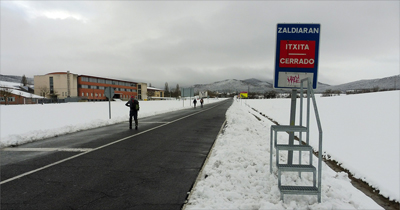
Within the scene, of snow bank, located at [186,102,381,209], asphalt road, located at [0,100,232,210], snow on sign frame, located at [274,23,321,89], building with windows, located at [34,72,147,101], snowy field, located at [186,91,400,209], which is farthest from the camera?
building with windows, located at [34,72,147,101]

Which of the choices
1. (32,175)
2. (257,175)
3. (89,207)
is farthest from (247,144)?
(32,175)

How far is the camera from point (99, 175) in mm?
5090

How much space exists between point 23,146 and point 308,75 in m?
10.1

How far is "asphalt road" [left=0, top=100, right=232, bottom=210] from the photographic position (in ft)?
12.7

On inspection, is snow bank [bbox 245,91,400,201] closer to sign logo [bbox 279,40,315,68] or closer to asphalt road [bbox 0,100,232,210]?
sign logo [bbox 279,40,315,68]

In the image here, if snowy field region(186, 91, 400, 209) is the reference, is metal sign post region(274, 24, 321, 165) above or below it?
above

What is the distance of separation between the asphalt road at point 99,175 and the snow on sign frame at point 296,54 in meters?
3.06

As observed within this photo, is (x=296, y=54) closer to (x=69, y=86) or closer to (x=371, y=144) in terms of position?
(x=371, y=144)

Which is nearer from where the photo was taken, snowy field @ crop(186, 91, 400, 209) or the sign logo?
snowy field @ crop(186, 91, 400, 209)

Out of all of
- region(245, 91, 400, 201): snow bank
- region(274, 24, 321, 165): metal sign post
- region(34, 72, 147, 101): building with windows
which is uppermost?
region(34, 72, 147, 101): building with windows

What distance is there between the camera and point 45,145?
27.3 feet

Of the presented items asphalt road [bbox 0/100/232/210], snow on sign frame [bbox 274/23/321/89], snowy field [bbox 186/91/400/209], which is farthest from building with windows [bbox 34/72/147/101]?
snow on sign frame [bbox 274/23/321/89]

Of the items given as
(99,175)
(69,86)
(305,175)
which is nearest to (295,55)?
(305,175)

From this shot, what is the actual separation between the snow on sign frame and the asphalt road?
10.0ft
